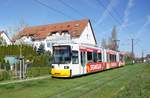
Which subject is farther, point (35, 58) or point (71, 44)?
point (35, 58)

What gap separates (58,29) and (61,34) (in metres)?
2.50

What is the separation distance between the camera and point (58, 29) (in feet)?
227

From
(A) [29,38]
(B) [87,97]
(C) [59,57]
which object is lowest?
(B) [87,97]

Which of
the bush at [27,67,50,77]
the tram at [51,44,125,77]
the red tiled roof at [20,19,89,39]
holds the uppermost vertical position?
the red tiled roof at [20,19,89,39]

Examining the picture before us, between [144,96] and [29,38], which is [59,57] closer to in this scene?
[144,96]

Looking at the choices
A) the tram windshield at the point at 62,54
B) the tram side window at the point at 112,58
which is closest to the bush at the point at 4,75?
the tram windshield at the point at 62,54

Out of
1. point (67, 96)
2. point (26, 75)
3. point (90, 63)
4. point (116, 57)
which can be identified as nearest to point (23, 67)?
point (26, 75)

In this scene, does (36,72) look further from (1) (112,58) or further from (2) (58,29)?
(2) (58,29)

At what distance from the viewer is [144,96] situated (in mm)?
12422

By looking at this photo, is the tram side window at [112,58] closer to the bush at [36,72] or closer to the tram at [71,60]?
the bush at [36,72]

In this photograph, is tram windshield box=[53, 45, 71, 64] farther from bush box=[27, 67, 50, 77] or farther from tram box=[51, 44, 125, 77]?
bush box=[27, 67, 50, 77]

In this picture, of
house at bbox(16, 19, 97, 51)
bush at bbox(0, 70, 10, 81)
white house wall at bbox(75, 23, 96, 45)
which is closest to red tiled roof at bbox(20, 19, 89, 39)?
house at bbox(16, 19, 97, 51)

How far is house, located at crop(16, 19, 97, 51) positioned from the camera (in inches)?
2509

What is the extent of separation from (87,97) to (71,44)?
1157 cm
